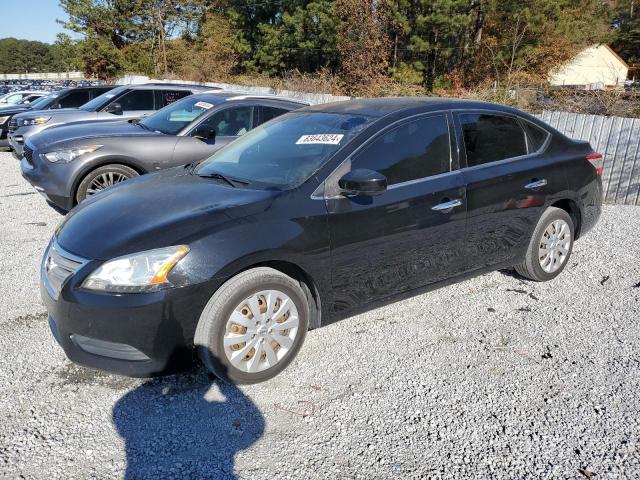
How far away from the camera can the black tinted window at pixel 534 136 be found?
4543 mm

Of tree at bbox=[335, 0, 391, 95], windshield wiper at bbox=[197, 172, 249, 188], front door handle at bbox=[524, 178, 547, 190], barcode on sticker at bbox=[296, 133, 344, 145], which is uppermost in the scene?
tree at bbox=[335, 0, 391, 95]

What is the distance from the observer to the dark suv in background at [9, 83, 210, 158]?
979cm

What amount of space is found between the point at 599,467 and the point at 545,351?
1183 millimetres

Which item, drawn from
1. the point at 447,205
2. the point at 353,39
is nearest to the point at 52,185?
the point at 447,205

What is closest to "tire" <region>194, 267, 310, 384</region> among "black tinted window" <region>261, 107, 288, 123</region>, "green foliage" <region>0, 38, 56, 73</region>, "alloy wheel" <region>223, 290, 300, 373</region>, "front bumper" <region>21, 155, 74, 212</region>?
"alloy wheel" <region>223, 290, 300, 373</region>

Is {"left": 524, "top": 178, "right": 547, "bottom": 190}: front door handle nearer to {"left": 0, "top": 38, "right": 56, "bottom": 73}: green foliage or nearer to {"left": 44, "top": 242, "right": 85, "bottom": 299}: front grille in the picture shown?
{"left": 44, "top": 242, "right": 85, "bottom": 299}: front grille

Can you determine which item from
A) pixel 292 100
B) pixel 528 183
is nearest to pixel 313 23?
pixel 292 100

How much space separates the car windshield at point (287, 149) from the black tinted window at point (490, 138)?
0.87 m

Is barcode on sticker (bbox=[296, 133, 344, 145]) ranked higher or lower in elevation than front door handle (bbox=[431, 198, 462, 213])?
higher

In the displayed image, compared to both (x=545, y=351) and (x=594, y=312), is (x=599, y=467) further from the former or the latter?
(x=594, y=312)

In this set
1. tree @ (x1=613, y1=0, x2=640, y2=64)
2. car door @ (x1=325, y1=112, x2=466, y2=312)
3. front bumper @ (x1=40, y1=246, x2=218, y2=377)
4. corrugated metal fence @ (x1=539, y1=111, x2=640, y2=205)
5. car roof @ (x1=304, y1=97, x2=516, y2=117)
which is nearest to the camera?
front bumper @ (x1=40, y1=246, x2=218, y2=377)

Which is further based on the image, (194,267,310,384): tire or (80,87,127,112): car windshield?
(80,87,127,112): car windshield

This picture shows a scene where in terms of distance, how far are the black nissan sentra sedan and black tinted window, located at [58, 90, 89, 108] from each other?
9961 mm

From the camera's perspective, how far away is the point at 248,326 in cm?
306
